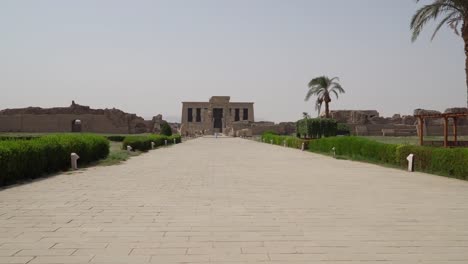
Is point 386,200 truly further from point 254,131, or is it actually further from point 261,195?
point 254,131

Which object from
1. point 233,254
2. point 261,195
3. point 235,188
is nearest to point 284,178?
point 235,188

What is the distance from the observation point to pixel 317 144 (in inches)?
1017

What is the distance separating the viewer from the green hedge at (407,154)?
37.6 ft

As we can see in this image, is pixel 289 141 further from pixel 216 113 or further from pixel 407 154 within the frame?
pixel 216 113

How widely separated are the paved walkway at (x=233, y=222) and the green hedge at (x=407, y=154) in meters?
1.87

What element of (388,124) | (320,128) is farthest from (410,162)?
(388,124)

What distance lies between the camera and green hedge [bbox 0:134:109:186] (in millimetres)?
9734

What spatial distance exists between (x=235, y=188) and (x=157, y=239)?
4.55 metres

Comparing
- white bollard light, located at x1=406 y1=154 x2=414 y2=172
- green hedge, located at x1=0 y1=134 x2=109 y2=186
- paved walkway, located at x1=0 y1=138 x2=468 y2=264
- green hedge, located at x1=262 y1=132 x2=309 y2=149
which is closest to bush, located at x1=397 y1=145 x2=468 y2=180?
white bollard light, located at x1=406 y1=154 x2=414 y2=172

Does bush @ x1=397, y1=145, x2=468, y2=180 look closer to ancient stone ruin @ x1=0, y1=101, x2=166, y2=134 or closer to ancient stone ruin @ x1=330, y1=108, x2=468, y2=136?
ancient stone ruin @ x1=330, y1=108, x2=468, y2=136

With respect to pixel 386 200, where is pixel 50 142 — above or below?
above

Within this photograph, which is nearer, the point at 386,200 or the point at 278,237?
the point at 278,237

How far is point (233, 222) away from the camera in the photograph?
575cm

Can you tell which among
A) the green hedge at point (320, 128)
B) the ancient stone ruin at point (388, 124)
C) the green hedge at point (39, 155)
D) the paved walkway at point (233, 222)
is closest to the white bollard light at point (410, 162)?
the paved walkway at point (233, 222)
